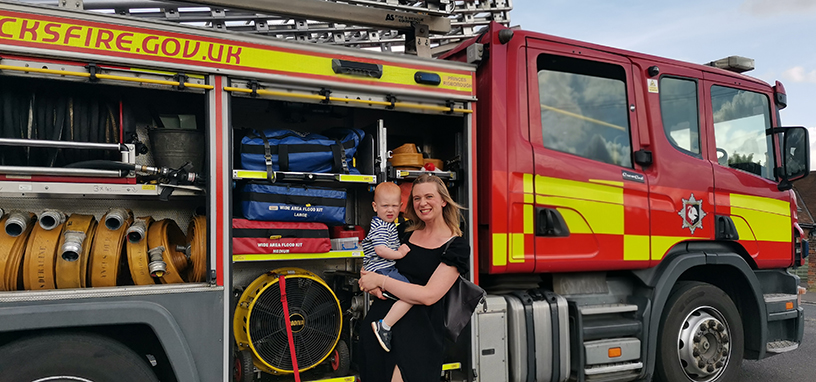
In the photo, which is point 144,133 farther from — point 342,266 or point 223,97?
point 342,266

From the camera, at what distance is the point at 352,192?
4.94 m

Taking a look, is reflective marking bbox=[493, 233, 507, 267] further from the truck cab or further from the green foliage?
the green foliage

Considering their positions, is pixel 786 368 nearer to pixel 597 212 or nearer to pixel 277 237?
pixel 597 212

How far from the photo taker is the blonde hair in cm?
290

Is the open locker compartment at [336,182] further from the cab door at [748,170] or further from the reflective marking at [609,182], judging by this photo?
the cab door at [748,170]

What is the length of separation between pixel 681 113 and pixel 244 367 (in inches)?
160

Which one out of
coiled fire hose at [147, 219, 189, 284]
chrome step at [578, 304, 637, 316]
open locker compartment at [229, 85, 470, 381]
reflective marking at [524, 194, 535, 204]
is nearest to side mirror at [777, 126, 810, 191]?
chrome step at [578, 304, 637, 316]

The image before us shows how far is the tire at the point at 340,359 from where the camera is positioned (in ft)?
13.1

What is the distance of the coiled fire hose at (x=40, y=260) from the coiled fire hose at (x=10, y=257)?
0.04m

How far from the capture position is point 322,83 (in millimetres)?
3658

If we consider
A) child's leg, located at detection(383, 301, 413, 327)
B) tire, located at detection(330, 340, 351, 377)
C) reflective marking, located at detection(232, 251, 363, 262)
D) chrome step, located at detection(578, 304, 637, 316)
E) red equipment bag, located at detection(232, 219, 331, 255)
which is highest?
red equipment bag, located at detection(232, 219, 331, 255)

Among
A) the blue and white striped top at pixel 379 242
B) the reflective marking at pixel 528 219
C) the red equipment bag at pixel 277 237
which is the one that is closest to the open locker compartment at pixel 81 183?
the red equipment bag at pixel 277 237

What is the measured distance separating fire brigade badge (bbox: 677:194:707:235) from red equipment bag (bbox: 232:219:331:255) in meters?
2.99

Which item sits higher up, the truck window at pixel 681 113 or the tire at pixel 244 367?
the truck window at pixel 681 113
